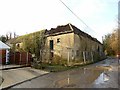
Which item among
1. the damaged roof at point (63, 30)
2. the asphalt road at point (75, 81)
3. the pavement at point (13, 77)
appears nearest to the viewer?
the asphalt road at point (75, 81)

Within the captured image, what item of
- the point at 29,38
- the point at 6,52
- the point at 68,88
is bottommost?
the point at 68,88

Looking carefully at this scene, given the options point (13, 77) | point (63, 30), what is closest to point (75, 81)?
point (13, 77)

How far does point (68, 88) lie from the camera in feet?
42.1

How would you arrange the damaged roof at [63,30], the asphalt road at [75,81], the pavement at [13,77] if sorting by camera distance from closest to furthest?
the asphalt road at [75,81]
the pavement at [13,77]
the damaged roof at [63,30]

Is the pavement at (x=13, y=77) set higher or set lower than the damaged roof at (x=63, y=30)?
lower

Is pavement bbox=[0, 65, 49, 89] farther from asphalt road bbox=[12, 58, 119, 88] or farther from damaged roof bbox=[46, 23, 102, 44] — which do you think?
damaged roof bbox=[46, 23, 102, 44]

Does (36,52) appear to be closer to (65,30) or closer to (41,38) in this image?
(41,38)

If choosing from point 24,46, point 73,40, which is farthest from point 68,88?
point 24,46

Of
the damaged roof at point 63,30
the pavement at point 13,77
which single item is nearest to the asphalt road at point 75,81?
the pavement at point 13,77

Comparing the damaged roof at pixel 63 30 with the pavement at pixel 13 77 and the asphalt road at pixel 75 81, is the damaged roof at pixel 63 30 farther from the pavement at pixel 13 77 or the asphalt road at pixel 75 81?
the asphalt road at pixel 75 81

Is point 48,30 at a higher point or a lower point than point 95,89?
higher

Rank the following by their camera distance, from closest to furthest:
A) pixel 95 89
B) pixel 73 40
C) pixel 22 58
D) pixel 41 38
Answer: pixel 95 89 → pixel 22 58 → pixel 73 40 → pixel 41 38

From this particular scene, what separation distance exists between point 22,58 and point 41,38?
12.2 meters

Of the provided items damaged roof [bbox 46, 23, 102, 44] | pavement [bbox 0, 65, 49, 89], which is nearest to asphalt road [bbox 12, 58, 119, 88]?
pavement [bbox 0, 65, 49, 89]
